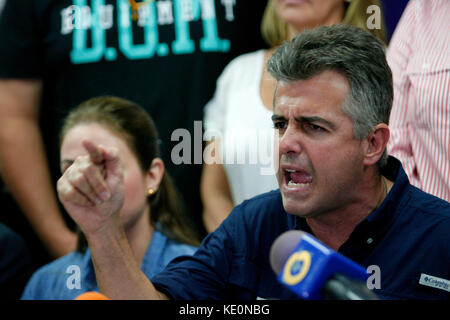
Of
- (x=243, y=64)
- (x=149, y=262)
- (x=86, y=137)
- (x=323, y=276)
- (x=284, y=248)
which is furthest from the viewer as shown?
(x=243, y=64)

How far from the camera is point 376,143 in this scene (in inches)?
58.8

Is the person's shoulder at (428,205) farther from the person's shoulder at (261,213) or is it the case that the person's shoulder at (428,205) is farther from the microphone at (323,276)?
the microphone at (323,276)

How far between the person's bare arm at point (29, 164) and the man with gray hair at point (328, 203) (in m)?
0.86

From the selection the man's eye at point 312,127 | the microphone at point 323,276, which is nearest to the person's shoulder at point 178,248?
the man's eye at point 312,127

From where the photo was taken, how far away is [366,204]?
4.94ft

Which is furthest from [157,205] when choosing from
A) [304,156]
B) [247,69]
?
[304,156]

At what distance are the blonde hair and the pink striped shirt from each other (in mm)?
114

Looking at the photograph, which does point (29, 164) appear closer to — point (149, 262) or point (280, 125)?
point (149, 262)

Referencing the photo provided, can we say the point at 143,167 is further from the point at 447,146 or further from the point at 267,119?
the point at 447,146

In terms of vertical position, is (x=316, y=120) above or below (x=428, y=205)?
above

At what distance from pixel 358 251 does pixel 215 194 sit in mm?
703

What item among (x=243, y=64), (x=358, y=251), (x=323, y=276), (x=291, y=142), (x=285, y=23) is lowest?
(x=358, y=251)

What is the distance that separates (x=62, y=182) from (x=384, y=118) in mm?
677

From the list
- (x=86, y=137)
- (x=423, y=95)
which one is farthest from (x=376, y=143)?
(x=86, y=137)
